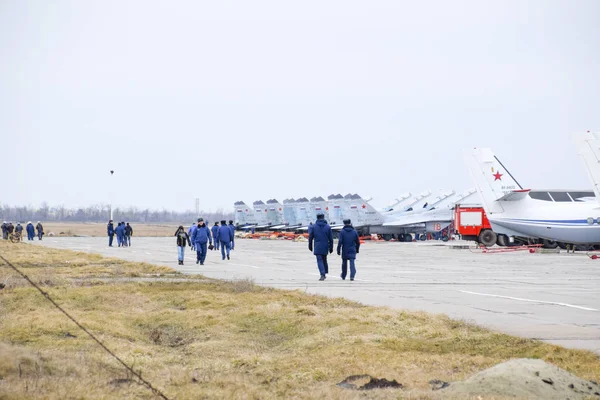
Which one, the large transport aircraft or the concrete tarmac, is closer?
the concrete tarmac

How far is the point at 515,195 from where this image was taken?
46750 millimetres

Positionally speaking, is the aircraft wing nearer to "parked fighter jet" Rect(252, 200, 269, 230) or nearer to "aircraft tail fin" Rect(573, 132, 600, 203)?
"aircraft tail fin" Rect(573, 132, 600, 203)

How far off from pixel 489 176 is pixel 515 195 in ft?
11.5

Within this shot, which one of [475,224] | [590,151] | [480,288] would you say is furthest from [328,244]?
[475,224]

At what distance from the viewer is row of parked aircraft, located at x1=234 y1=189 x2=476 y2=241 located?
71.2 meters

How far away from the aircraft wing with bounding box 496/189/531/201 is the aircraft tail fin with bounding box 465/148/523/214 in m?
2.05

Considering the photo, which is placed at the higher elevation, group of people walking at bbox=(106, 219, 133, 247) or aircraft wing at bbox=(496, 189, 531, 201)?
aircraft wing at bbox=(496, 189, 531, 201)

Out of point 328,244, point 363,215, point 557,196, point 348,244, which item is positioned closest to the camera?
point 348,244

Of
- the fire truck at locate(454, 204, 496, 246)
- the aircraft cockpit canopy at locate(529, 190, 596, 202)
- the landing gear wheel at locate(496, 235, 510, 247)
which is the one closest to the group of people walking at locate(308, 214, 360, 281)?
the aircraft cockpit canopy at locate(529, 190, 596, 202)

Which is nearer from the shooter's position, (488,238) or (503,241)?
(503,241)

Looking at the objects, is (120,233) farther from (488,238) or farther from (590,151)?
(590,151)

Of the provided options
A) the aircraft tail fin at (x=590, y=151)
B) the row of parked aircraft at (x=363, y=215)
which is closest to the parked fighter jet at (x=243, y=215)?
the row of parked aircraft at (x=363, y=215)

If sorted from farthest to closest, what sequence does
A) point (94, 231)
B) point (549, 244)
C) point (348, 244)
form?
1. point (94, 231)
2. point (549, 244)
3. point (348, 244)

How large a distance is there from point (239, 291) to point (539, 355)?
9217 millimetres
